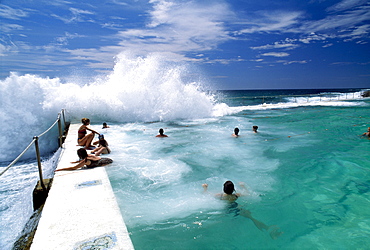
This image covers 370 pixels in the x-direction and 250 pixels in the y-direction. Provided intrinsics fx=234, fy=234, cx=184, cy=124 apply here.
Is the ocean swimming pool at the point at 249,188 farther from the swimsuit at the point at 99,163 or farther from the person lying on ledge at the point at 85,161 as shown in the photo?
the person lying on ledge at the point at 85,161

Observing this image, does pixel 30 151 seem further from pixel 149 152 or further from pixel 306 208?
pixel 306 208

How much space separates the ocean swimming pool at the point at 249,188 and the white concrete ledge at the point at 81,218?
68 centimetres

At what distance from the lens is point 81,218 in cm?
336

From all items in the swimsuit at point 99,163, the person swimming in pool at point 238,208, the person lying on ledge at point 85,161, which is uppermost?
the person lying on ledge at point 85,161

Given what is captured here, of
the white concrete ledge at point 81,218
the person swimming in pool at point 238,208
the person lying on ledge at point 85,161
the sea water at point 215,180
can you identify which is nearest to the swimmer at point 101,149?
the sea water at point 215,180

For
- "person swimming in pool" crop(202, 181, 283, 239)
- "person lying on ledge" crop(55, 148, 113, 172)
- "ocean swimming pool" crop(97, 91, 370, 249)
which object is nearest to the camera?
"ocean swimming pool" crop(97, 91, 370, 249)

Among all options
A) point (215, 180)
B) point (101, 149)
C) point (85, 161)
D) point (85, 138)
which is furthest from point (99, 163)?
point (215, 180)

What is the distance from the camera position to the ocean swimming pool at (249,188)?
3.91 metres

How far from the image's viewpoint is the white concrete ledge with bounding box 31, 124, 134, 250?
2.81m

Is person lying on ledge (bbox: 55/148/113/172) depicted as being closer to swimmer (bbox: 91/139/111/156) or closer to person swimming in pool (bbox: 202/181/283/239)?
swimmer (bbox: 91/139/111/156)

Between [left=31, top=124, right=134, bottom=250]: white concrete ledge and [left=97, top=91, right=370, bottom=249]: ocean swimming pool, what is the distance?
68cm

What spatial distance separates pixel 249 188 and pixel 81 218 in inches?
152

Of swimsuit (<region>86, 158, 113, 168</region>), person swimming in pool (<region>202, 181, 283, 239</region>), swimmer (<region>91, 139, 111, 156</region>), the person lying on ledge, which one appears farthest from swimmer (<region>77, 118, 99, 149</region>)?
person swimming in pool (<region>202, 181, 283, 239</region>)

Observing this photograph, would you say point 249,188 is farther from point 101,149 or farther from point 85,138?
point 85,138
